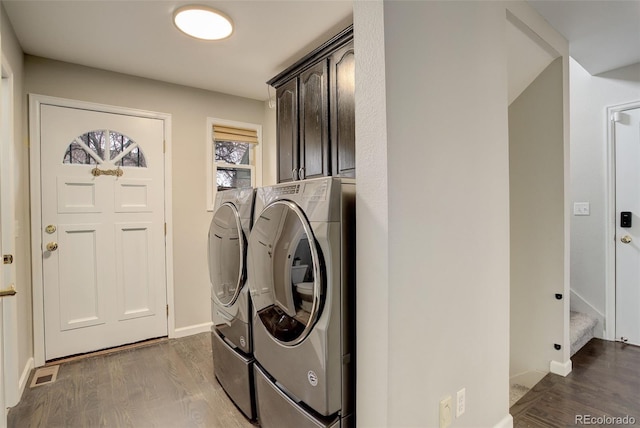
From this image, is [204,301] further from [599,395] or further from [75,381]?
Result: [599,395]

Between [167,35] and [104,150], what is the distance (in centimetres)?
116

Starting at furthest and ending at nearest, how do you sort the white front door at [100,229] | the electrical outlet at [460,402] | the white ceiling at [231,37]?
the white front door at [100,229] → the white ceiling at [231,37] → the electrical outlet at [460,402]

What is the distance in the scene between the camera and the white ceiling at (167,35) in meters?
1.81

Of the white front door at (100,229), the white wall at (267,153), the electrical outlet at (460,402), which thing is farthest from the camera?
the white wall at (267,153)

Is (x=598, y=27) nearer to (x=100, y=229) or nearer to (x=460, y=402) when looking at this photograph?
(x=460, y=402)

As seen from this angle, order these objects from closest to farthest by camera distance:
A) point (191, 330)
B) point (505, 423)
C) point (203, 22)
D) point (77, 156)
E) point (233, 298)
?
point (505, 423), point (233, 298), point (203, 22), point (77, 156), point (191, 330)

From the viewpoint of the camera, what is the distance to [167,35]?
82.5 inches

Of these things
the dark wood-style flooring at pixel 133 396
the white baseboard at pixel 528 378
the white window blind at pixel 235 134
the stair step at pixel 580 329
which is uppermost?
the white window blind at pixel 235 134

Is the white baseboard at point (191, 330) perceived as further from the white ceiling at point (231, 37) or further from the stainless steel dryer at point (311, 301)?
the white ceiling at point (231, 37)

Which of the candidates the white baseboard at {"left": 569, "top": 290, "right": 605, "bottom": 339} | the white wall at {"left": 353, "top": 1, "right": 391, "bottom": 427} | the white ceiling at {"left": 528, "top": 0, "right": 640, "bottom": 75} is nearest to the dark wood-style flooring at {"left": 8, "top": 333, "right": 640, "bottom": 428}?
the white baseboard at {"left": 569, "top": 290, "right": 605, "bottom": 339}

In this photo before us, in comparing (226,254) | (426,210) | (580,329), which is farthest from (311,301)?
(580,329)

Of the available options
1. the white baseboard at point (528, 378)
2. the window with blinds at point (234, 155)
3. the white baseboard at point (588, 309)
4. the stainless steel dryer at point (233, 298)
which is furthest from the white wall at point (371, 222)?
the white baseboard at point (588, 309)

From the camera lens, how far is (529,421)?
168 centimetres

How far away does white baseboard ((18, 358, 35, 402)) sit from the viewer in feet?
6.40
